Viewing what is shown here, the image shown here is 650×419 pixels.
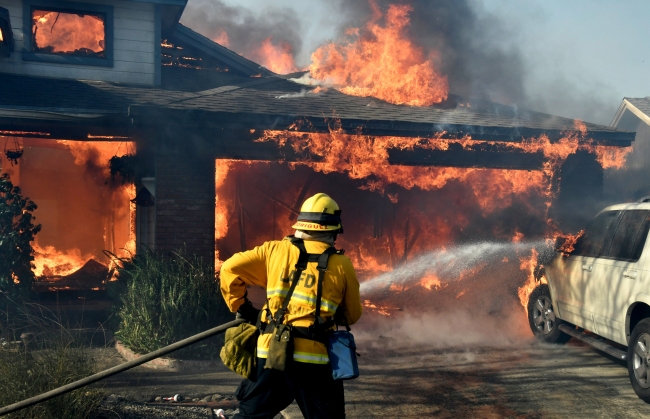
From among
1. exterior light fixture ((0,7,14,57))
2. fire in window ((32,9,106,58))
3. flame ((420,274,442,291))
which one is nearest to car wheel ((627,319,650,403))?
flame ((420,274,442,291))

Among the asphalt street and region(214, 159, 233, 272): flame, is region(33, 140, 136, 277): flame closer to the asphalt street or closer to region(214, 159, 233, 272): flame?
region(214, 159, 233, 272): flame

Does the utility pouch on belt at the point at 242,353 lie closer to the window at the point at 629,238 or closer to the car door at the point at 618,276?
the car door at the point at 618,276

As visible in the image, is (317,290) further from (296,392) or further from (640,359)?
(640,359)

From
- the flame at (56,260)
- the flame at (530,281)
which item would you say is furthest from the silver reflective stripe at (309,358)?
the flame at (56,260)

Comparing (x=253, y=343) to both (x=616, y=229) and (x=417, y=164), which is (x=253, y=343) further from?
(x=417, y=164)

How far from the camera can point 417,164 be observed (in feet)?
32.8

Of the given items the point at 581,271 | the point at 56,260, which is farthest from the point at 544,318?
the point at 56,260

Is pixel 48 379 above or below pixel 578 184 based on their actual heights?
below

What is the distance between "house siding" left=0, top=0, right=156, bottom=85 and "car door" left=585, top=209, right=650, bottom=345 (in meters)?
8.28

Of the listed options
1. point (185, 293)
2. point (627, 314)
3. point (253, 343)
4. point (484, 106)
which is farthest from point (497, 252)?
point (253, 343)

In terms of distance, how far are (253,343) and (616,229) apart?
16.6ft

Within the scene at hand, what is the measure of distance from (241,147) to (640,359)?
5.86m

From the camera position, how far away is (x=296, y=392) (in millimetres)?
3795

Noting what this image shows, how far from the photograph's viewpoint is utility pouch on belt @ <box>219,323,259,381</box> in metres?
3.89
